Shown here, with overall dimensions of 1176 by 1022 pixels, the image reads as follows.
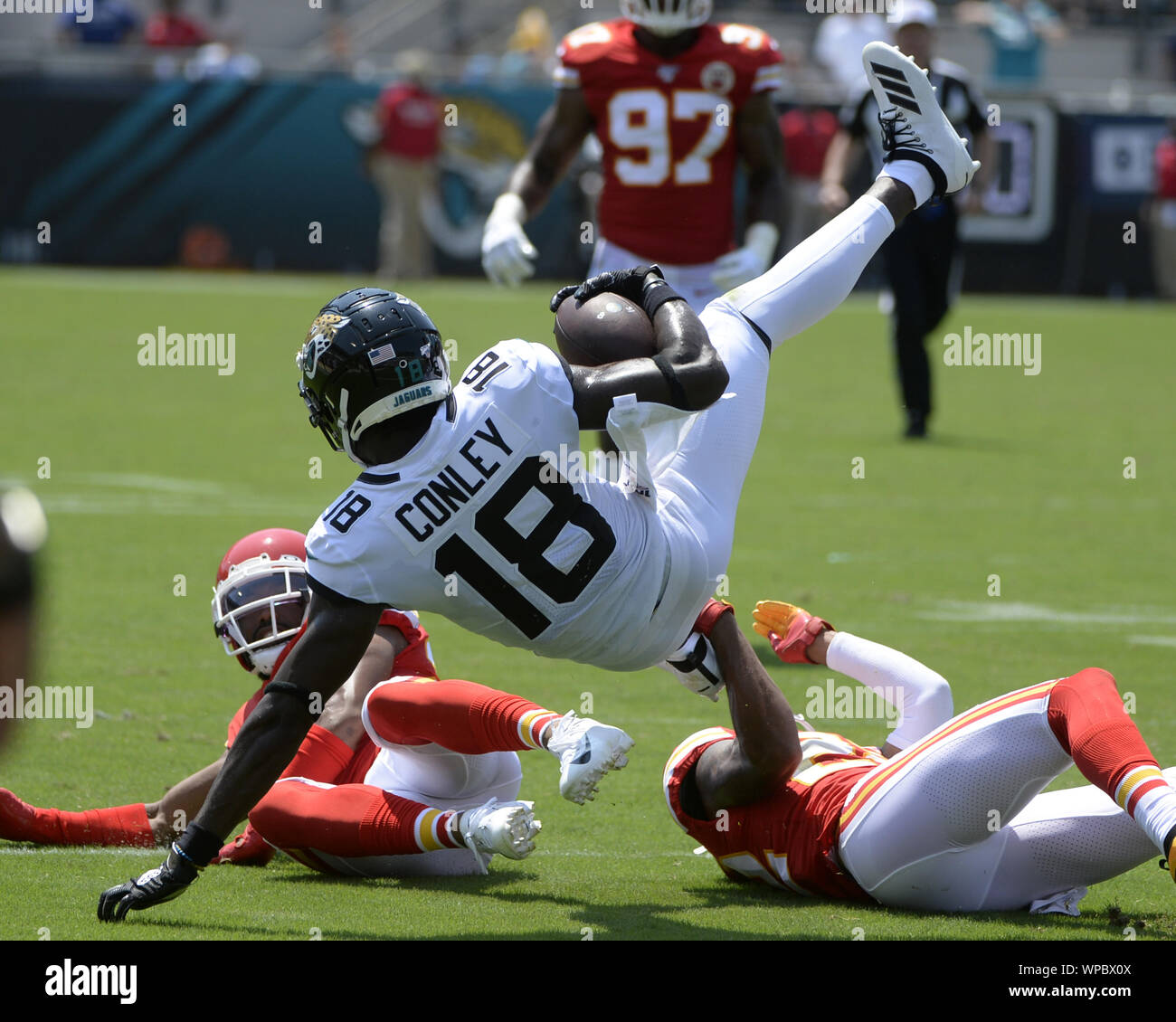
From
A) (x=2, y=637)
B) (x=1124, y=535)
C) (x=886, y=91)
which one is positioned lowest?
(x=1124, y=535)

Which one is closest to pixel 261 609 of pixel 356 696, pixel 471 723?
pixel 356 696

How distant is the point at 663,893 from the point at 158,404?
9.21 m

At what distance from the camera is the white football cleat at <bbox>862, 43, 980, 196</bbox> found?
4.70 metres

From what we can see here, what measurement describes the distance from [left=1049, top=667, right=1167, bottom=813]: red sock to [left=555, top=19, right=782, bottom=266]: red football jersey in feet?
12.6

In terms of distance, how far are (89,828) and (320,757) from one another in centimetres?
57

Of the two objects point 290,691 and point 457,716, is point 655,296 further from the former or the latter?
point 290,691

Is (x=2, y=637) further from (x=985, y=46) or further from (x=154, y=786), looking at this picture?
(x=985, y=46)

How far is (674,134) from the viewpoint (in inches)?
273

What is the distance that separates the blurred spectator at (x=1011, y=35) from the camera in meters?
23.3
